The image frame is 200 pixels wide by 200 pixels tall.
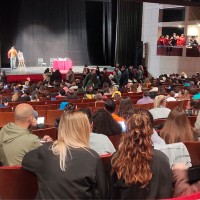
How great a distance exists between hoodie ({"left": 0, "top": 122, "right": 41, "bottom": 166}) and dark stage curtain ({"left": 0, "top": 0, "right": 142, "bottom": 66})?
15.7 metres

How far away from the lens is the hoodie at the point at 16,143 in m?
2.72

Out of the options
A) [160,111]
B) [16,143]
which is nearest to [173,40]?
[160,111]

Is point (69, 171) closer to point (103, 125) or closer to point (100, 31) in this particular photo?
point (103, 125)

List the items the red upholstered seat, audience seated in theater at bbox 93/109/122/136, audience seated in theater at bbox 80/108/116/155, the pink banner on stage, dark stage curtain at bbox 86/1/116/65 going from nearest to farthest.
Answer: the red upholstered seat, audience seated in theater at bbox 80/108/116/155, audience seated in theater at bbox 93/109/122/136, the pink banner on stage, dark stage curtain at bbox 86/1/116/65

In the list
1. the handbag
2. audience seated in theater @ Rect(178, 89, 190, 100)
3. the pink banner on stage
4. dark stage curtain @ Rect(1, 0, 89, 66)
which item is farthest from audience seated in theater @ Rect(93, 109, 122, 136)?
dark stage curtain @ Rect(1, 0, 89, 66)

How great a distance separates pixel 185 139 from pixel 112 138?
755 mm

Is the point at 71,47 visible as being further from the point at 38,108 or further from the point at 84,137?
the point at 84,137

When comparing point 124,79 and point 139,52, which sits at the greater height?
point 139,52

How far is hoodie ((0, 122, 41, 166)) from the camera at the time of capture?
272 cm

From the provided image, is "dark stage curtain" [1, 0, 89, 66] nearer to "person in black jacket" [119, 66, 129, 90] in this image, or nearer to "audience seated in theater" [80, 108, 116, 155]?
"person in black jacket" [119, 66, 129, 90]

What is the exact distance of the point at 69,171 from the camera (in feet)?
6.95

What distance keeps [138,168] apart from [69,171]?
42cm

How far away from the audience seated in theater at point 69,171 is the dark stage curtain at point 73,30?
638 inches

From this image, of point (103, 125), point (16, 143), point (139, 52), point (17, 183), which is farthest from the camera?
point (139, 52)
